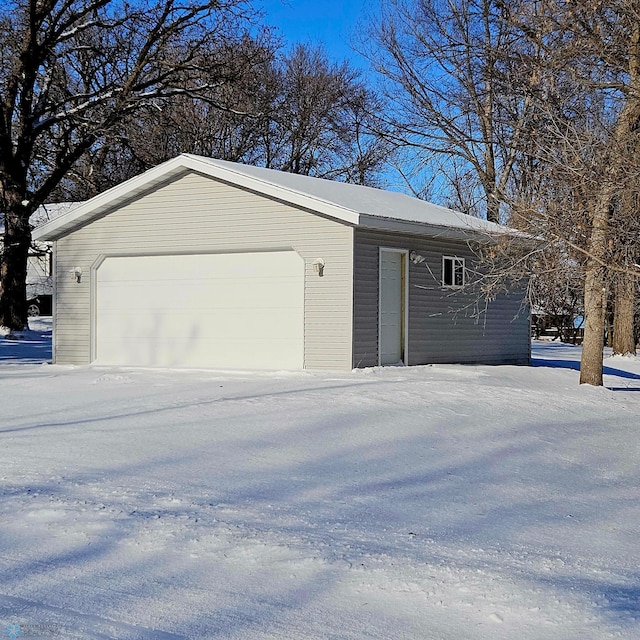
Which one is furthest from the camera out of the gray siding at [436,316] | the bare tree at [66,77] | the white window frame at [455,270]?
the bare tree at [66,77]

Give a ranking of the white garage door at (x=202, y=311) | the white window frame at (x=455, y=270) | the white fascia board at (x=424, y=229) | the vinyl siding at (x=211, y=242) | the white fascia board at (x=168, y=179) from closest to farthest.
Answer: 1. the white fascia board at (x=424, y=229)
2. the white fascia board at (x=168, y=179)
3. the vinyl siding at (x=211, y=242)
4. the white garage door at (x=202, y=311)
5. the white window frame at (x=455, y=270)

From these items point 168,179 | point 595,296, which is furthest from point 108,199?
point 595,296

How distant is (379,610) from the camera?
4273 millimetres

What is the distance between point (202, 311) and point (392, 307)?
3.40 m

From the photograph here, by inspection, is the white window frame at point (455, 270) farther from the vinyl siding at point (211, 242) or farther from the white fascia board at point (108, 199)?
the white fascia board at point (108, 199)

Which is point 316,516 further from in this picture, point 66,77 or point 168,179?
point 66,77

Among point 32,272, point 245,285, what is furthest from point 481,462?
point 32,272

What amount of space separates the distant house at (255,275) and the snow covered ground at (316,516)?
3425 mm

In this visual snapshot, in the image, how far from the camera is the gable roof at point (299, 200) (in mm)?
14023

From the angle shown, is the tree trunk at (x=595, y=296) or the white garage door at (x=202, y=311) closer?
the tree trunk at (x=595, y=296)

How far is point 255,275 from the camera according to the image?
49.4 ft

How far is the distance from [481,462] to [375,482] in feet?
4.65

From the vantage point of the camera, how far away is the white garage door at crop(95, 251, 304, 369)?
14797 millimetres

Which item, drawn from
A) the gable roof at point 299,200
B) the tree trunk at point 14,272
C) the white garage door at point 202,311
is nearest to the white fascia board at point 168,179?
the gable roof at point 299,200
